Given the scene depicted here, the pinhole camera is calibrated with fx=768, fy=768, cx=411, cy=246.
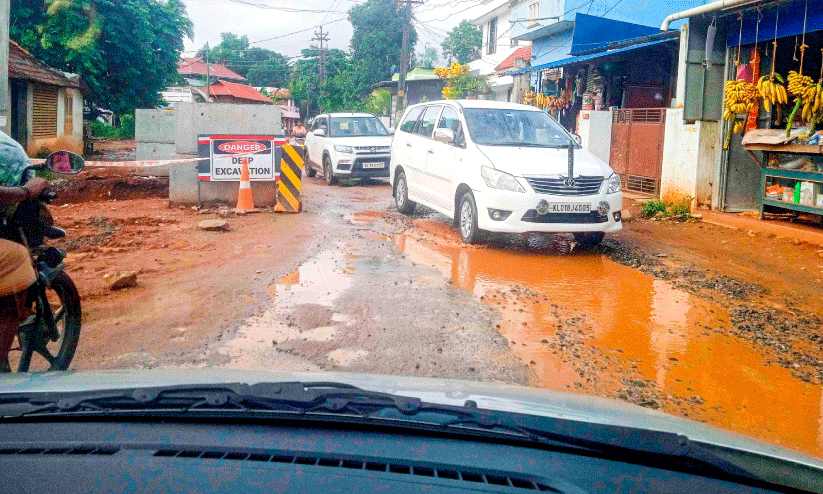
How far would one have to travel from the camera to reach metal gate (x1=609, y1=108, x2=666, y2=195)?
14.9m

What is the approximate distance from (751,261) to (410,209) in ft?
17.7

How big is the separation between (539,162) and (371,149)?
9245mm

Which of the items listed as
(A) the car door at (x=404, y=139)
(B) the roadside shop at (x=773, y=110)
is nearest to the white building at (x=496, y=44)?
(A) the car door at (x=404, y=139)

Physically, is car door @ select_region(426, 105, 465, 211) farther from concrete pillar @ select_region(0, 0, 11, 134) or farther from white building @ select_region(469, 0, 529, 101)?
white building @ select_region(469, 0, 529, 101)

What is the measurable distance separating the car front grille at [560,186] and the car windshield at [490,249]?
0.03 meters

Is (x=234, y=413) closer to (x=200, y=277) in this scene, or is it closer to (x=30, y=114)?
(x=200, y=277)

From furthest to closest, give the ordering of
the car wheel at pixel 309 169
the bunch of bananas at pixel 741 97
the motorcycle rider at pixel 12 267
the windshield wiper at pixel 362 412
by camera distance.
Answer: the car wheel at pixel 309 169 < the bunch of bananas at pixel 741 97 < the motorcycle rider at pixel 12 267 < the windshield wiper at pixel 362 412

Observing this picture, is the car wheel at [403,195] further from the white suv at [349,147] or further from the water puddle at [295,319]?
the white suv at [349,147]

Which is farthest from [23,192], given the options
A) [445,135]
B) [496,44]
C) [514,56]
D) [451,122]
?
[496,44]

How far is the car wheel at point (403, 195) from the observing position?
40.5 feet

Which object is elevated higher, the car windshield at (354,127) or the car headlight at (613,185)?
the car windshield at (354,127)

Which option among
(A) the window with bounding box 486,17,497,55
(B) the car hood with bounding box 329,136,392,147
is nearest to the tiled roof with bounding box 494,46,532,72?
(A) the window with bounding box 486,17,497,55

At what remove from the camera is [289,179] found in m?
12.1

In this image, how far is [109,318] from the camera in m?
6.15
